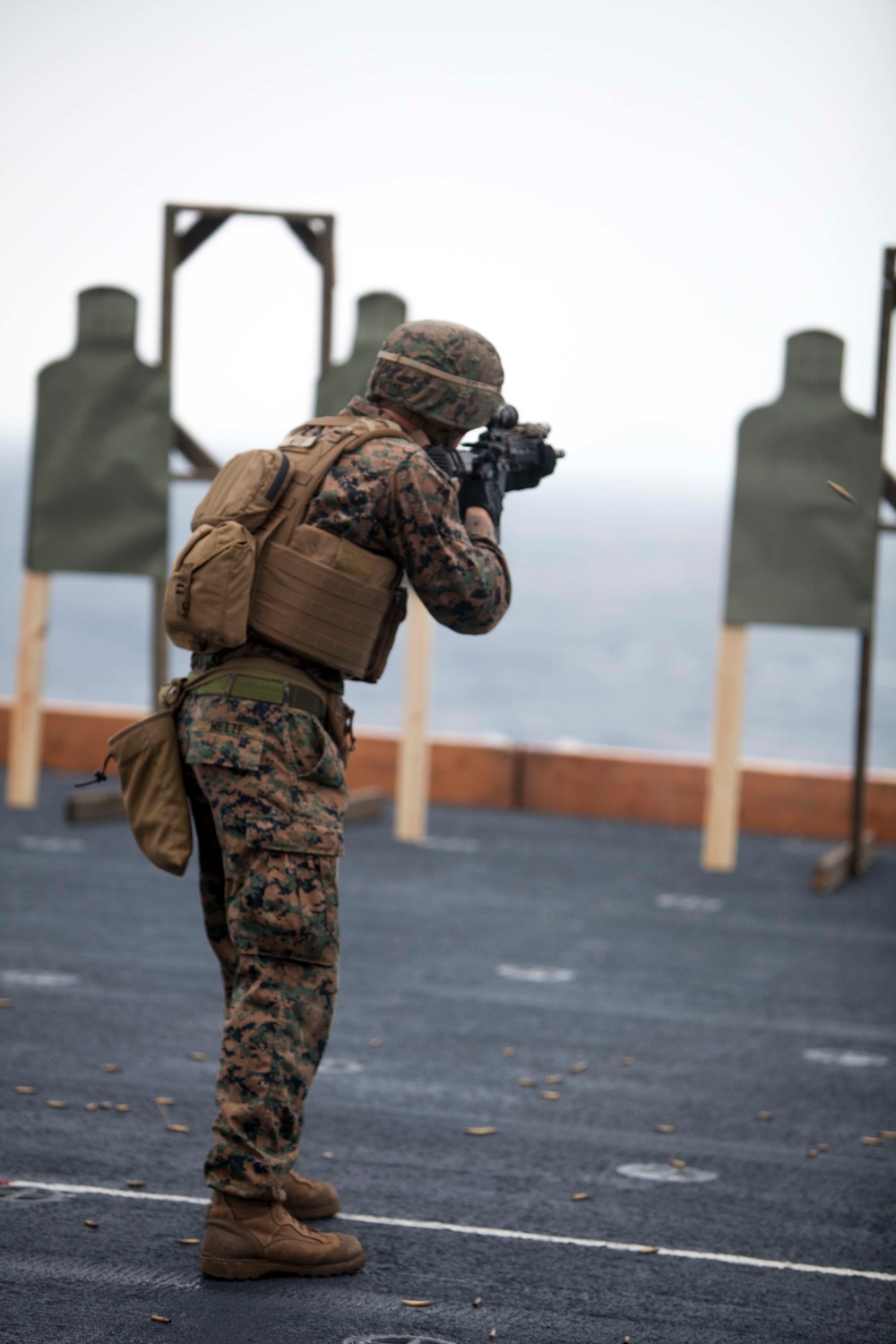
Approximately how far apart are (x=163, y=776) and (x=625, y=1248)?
1.04 metres

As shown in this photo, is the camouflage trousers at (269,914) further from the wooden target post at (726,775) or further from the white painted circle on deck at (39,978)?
the wooden target post at (726,775)

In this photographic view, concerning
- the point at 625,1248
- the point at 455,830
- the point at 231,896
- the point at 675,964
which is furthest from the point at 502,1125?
the point at 455,830

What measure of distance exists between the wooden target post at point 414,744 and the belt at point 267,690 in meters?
3.66

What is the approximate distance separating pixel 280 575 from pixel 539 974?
228 centimetres

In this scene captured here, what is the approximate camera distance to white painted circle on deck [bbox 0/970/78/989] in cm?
384

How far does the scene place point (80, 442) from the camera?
238 inches

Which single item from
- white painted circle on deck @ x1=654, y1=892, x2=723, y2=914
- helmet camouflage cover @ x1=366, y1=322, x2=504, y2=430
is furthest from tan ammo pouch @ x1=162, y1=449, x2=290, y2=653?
white painted circle on deck @ x1=654, y1=892, x2=723, y2=914

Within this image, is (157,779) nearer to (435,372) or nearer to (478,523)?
(478,523)

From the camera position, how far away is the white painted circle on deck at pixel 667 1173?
110 inches

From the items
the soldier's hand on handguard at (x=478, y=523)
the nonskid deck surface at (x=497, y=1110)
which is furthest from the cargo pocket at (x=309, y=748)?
the nonskid deck surface at (x=497, y=1110)

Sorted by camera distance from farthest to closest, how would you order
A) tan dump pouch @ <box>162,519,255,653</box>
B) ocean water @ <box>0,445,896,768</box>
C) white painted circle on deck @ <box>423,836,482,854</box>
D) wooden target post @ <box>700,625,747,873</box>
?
ocean water @ <box>0,445,896,768</box> < white painted circle on deck @ <box>423,836,482,854</box> < wooden target post @ <box>700,625,747,873</box> < tan dump pouch @ <box>162,519,255,653</box>

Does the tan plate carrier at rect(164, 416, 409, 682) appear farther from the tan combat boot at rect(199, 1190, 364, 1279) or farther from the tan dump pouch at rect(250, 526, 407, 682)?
the tan combat boot at rect(199, 1190, 364, 1279)

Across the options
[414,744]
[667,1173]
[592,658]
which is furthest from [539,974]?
[592,658]

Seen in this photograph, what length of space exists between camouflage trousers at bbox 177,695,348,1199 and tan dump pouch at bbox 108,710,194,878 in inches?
2.0
